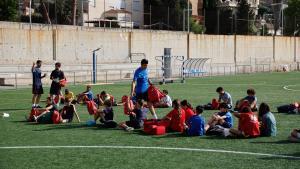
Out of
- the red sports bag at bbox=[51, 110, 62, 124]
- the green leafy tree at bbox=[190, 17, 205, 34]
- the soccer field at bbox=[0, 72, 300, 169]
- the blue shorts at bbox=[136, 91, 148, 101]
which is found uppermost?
the green leafy tree at bbox=[190, 17, 205, 34]

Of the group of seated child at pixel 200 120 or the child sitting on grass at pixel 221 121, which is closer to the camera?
the group of seated child at pixel 200 120

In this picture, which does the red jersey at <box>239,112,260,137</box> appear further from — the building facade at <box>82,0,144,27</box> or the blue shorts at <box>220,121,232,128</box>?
the building facade at <box>82,0,144,27</box>

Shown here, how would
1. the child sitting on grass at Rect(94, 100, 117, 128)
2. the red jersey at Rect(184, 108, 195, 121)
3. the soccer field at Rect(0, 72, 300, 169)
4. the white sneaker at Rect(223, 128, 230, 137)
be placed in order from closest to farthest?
the soccer field at Rect(0, 72, 300, 169) → the white sneaker at Rect(223, 128, 230, 137) → the red jersey at Rect(184, 108, 195, 121) → the child sitting on grass at Rect(94, 100, 117, 128)

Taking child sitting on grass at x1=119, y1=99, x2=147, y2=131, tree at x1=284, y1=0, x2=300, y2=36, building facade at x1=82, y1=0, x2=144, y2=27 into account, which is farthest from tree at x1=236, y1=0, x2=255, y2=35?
child sitting on grass at x1=119, y1=99, x2=147, y2=131

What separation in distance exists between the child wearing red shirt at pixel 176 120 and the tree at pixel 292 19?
74.9 m

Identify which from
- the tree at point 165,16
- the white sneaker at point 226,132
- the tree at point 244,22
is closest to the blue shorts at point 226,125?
the white sneaker at point 226,132

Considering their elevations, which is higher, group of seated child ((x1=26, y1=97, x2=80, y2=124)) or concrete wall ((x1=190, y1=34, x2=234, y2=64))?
concrete wall ((x1=190, y1=34, x2=234, y2=64))

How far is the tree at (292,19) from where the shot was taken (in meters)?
87.2

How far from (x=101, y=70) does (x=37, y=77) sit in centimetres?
2381

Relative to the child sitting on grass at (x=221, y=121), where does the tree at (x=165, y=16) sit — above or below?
above

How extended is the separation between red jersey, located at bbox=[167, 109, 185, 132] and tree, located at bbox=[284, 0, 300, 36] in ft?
246

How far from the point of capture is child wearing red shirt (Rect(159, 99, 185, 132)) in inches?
558

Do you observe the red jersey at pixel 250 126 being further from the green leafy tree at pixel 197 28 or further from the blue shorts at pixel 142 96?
the green leafy tree at pixel 197 28

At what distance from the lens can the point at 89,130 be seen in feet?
48.6
